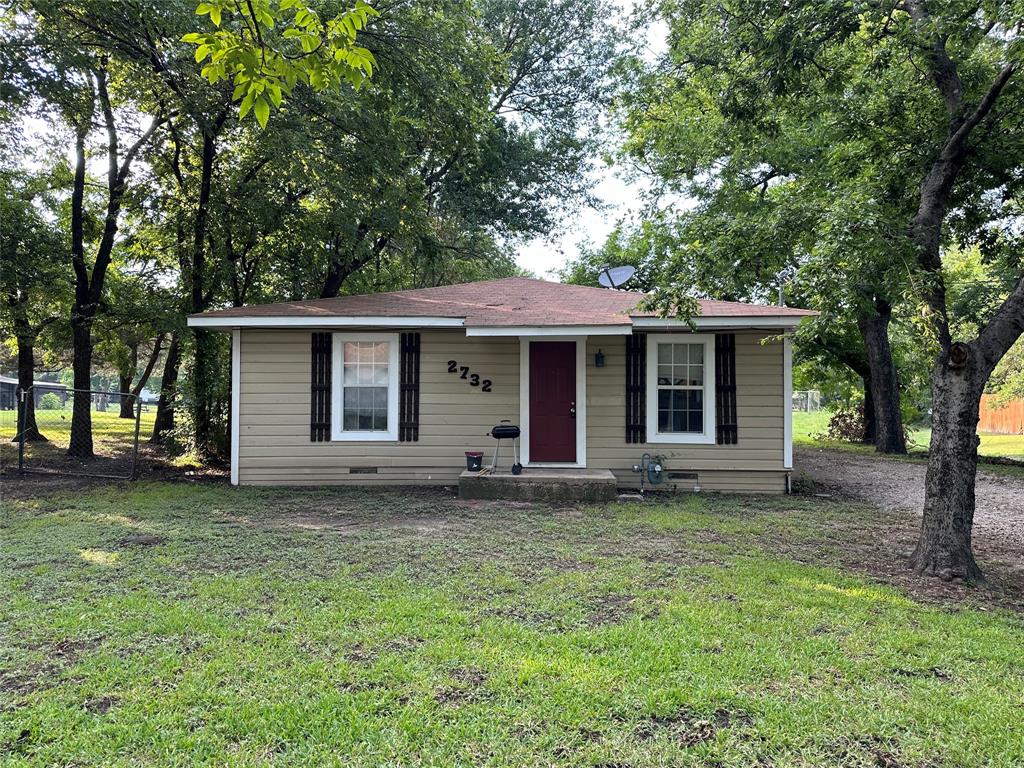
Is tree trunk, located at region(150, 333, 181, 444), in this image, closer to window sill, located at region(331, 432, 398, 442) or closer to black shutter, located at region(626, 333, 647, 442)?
window sill, located at region(331, 432, 398, 442)

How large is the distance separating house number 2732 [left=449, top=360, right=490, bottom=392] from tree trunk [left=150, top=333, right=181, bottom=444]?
5.58m

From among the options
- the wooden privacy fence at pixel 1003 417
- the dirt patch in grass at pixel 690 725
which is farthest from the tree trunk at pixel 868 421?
the dirt patch in grass at pixel 690 725

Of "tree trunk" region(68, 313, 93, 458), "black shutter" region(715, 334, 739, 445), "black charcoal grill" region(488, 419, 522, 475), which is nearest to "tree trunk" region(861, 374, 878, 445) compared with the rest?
"black shutter" region(715, 334, 739, 445)

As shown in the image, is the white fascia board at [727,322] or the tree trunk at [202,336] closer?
the white fascia board at [727,322]

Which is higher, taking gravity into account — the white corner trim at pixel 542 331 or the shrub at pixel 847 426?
the white corner trim at pixel 542 331

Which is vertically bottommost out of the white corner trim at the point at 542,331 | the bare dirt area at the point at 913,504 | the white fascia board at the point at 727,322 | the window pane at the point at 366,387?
the bare dirt area at the point at 913,504

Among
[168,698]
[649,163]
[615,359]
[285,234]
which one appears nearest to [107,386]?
[285,234]

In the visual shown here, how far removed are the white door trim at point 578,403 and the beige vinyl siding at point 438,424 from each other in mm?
87

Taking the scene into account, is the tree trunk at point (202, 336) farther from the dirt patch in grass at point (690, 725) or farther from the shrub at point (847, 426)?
the shrub at point (847, 426)

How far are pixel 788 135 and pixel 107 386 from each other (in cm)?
4738

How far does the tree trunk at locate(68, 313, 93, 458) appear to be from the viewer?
10.8m

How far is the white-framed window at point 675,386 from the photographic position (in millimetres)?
8281

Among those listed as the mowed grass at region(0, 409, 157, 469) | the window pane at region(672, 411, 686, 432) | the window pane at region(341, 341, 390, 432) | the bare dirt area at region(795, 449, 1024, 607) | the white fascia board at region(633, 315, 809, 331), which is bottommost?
the bare dirt area at region(795, 449, 1024, 607)

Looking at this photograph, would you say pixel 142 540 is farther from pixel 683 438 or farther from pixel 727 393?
pixel 727 393
